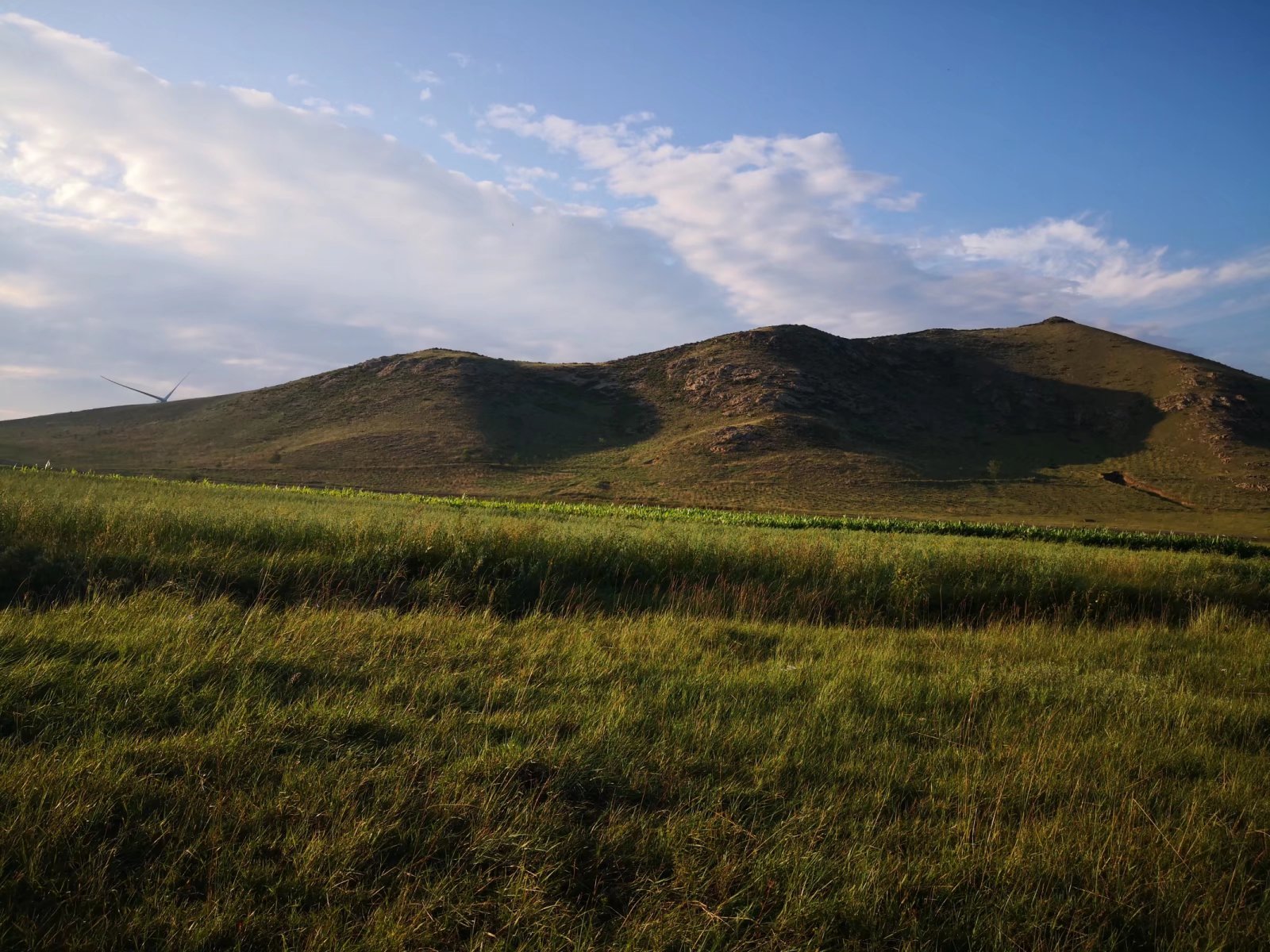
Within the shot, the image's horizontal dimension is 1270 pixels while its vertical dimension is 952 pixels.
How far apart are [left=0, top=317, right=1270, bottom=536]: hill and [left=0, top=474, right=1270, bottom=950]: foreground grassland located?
151ft

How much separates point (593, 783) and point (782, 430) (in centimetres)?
7659

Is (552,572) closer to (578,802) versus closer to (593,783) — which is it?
(593,783)

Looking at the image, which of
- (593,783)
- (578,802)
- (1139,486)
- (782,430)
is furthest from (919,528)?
(1139,486)

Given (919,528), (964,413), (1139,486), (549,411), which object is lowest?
(919,528)

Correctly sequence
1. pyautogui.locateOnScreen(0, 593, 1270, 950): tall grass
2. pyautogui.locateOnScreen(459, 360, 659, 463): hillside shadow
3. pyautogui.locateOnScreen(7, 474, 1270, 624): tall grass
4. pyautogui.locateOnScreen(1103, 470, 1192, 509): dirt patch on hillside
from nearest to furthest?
pyautogui.locateOnScreen(0, 593, 1270, 950): tall grass
pyautogui.locateOnScreen(7, 474, 1270, 624): tall grass
pyautogui.locateOnScreen(1103, 470, 1192, 509): dirt patch on hillside
pyautogui.locateOnScreen(459, 360, 659, 463): hillside shadow

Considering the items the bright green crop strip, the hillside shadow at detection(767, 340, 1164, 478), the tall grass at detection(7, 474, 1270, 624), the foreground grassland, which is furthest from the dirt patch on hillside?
the foreground grassland

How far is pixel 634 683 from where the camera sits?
6.26 metres

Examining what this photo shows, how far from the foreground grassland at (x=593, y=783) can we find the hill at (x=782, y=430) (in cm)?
4591

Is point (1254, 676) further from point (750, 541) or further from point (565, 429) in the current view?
point (565, 429)

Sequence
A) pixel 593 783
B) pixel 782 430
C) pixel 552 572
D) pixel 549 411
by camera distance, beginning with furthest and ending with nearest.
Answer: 1. pixel 549 411
2. pixel 782 430
3. pixel 552 572
4. pixel 593 783

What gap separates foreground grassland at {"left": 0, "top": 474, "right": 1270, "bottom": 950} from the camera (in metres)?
3.26

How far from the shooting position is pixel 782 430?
258 feet

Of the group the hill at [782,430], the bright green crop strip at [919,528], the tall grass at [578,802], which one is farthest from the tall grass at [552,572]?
the hill at [782,430]

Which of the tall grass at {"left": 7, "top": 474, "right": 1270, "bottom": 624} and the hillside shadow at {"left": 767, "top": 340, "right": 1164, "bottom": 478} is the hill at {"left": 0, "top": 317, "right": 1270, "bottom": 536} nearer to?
the hillside shadow at {"left": 767, "top": 340, "right": 1164, "bottom": 478}
